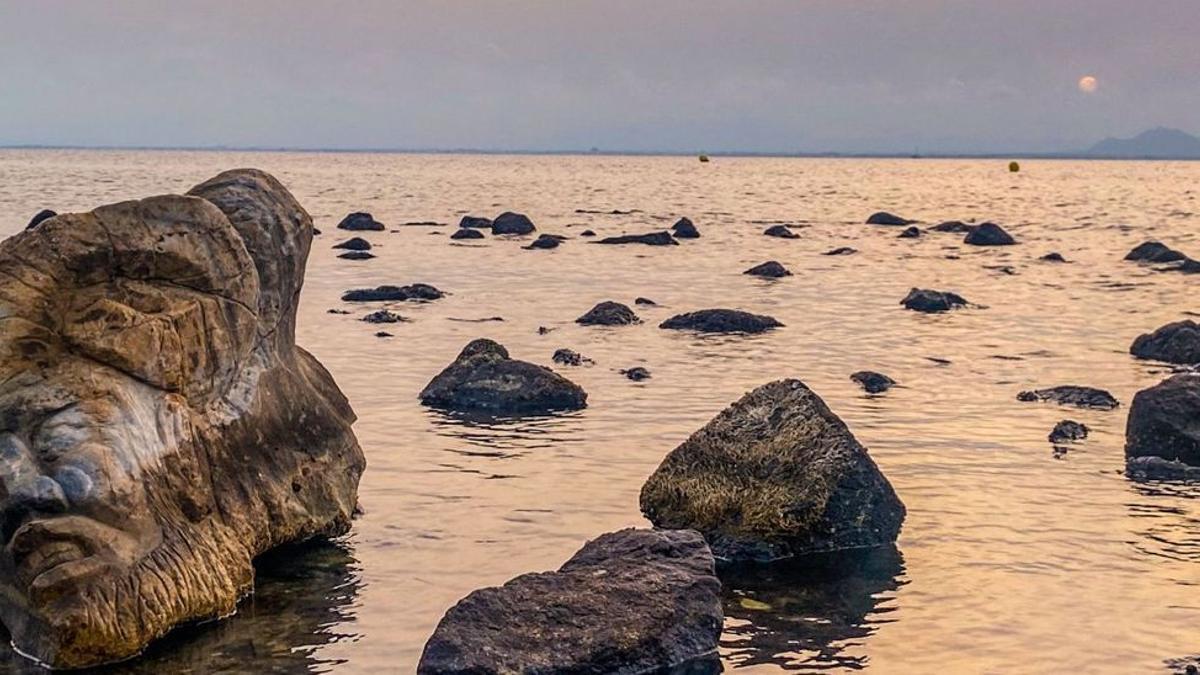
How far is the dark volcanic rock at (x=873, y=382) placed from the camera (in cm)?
3080

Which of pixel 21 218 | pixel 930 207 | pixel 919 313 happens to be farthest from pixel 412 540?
pixel 930 207

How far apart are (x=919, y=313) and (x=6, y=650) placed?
3638cm

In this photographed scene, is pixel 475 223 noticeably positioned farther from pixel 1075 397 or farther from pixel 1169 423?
pixel 1169 423

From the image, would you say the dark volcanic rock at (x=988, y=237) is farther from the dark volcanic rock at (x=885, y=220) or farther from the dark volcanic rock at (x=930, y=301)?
the dark volcanic rock at (x=930, y=301)

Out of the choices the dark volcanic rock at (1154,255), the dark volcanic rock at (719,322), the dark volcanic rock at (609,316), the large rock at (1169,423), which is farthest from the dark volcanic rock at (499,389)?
the dark volcanic rock at (1154,255)

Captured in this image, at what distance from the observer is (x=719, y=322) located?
133 ft

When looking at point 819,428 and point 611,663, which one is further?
point 819,428

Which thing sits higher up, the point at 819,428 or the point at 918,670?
the point at 819,428

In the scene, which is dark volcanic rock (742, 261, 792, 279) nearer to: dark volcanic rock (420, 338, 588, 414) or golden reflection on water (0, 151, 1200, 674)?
golden reflection on water (0, 151, 1200, 674)

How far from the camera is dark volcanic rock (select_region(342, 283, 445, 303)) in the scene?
46.8 metres

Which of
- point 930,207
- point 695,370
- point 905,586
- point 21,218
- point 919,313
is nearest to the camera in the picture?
point 905,586

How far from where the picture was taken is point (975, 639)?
1530 cm

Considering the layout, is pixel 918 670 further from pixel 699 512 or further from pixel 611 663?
pixel 699 512

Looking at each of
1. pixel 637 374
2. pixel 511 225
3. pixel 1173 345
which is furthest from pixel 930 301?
pixel 511 225
